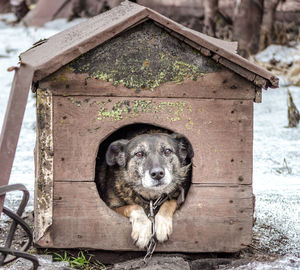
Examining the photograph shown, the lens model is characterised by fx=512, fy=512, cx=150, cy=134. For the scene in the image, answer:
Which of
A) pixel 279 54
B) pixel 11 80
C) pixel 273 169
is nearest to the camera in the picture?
pixel 273 169

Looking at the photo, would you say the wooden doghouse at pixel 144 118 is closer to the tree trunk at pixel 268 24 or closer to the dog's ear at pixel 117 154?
the dog's ear at pixel 117 154

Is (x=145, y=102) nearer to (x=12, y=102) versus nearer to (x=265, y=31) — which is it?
(x=12, y=102)

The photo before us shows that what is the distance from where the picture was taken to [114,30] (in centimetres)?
365

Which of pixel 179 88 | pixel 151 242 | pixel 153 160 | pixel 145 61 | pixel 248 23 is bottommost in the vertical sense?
pixel 151 242

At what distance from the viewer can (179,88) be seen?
3.84 meters

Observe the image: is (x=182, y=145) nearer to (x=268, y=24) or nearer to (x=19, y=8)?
(x=268, y=24)

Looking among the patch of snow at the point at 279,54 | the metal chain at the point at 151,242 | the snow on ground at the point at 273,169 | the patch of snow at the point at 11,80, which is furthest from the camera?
the patch of snow at the point at 279,54

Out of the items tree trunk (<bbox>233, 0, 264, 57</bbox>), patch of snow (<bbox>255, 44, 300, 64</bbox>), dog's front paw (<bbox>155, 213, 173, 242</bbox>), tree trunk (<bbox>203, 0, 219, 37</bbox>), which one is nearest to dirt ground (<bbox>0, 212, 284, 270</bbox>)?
dog's front paw (<bbox>155, 213, 173, 242</bbox>)

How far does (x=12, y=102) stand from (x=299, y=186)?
12.7 ft

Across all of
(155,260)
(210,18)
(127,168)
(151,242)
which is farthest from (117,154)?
(210,18)

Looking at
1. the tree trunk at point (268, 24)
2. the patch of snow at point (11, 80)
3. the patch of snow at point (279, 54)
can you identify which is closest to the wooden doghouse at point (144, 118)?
the patch of snow at point (11, 80)

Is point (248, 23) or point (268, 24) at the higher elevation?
point (268, 24)

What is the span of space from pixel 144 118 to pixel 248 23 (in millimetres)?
7683

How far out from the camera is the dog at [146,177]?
3916 mm
